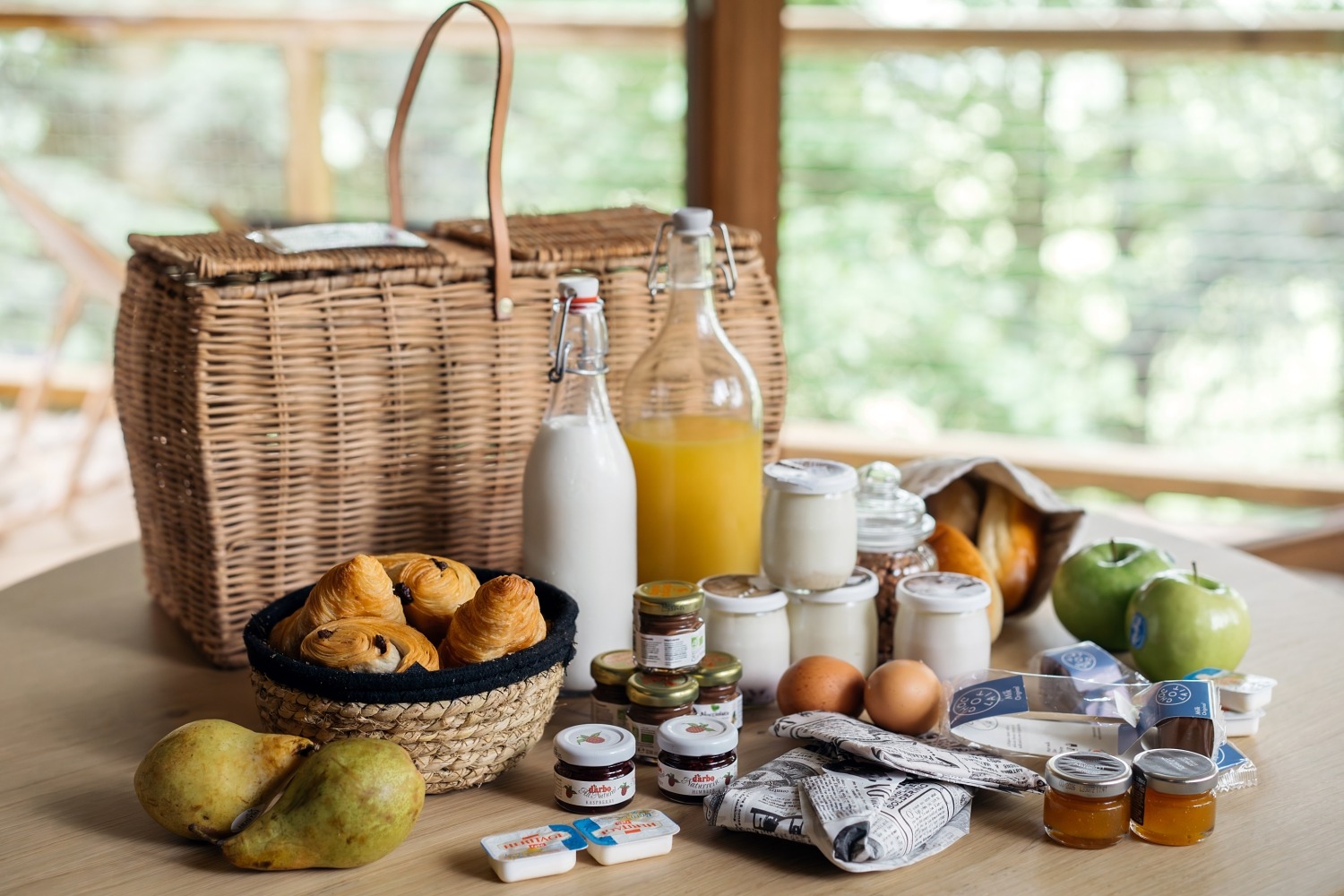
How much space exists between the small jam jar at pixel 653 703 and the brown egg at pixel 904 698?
0.47 feet

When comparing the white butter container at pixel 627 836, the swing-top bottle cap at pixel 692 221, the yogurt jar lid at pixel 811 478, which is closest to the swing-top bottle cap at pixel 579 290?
the swing-top bottle cap at pixel 692 221

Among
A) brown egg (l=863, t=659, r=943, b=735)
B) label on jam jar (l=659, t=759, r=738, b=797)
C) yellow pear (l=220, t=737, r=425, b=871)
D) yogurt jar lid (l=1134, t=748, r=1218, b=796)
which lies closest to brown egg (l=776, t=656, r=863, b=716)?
brown egg (l=863, t=659, r=943, b=735)

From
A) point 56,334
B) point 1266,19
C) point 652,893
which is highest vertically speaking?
point 1266,19

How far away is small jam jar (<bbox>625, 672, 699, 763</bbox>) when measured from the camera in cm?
97

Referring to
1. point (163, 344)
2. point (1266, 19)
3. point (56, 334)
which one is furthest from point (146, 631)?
point (1266, 19)

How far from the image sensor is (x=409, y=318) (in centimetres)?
121

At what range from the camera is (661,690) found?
0.97 metres

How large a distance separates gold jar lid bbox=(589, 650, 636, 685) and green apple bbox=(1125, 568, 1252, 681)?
1.49 feet

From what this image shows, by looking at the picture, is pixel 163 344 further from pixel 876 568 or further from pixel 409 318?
pixel 876 568

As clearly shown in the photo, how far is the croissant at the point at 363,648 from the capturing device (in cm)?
90

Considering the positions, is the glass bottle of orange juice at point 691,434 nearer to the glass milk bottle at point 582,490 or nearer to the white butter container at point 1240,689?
the glass milk bottle at point 582,490

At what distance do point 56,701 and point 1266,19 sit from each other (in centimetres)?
222

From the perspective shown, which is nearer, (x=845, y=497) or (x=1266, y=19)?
(x=845, y=497)

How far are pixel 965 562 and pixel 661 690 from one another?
379mm
